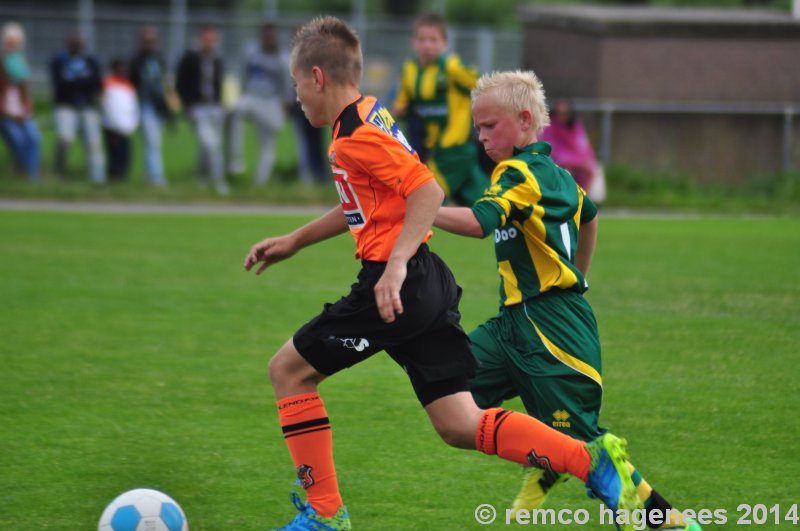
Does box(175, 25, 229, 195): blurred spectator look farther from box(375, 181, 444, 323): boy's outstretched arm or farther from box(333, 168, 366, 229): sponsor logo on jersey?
box(375, 181, 444, 323): boy's outstretched arm

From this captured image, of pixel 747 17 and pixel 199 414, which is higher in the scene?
pixel 747 17

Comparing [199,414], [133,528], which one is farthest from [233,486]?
→ [199,414]

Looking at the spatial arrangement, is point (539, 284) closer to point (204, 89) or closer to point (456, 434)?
point (456, 434)

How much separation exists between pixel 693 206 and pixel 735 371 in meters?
9.33

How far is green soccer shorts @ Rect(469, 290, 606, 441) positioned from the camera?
4535 millimetres

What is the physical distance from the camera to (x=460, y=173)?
38.9 ft

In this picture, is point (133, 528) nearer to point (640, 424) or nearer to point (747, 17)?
point (640, 424)

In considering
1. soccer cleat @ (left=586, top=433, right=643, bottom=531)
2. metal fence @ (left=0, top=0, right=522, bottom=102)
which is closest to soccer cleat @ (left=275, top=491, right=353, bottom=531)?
soccer cleat @ (left=586, top=433, right=643, bottom=531)

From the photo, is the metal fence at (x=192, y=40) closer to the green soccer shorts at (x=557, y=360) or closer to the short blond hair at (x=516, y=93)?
the short blond hair at (x=516, y=93)

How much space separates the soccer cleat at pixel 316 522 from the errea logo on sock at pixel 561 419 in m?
0.82

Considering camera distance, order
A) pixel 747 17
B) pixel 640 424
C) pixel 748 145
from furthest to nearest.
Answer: pixel 747 17 → pixel 748 145 → pixel 640 424

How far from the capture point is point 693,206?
639 inches

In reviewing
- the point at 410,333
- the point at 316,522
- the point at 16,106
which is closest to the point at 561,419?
the point at 410,333

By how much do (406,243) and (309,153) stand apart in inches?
525
